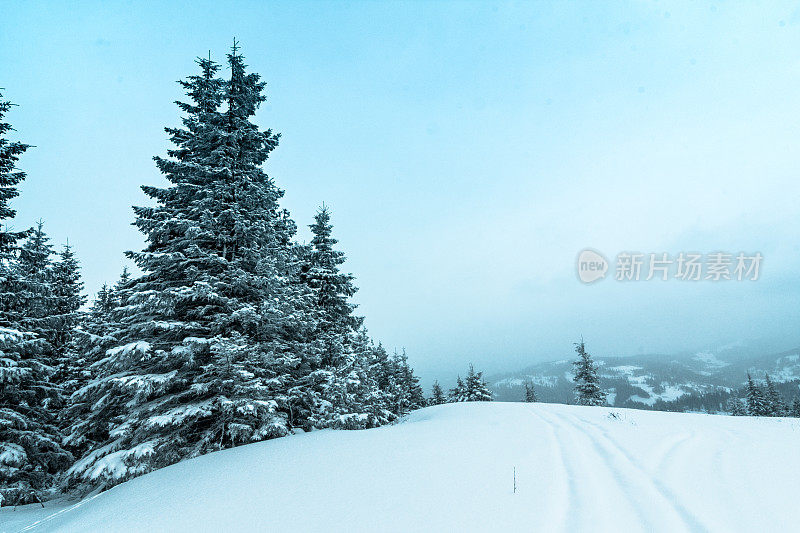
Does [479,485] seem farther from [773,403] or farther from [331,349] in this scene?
[773,403]

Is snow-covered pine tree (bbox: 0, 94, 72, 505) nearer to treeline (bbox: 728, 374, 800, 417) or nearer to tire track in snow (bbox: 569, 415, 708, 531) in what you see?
tire track in snow (bbox: 569, 415, 708, 531)

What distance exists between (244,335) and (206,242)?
10.7ft

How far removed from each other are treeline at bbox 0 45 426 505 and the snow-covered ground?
187cm

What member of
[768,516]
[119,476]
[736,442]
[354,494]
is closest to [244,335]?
[119,476]

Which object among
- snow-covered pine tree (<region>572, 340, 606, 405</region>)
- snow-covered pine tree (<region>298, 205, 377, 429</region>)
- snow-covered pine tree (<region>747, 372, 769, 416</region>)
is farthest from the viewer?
snow-covered pine tree (<region>747, 372, 769, 416</region>)

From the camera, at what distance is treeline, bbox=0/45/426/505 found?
896cm

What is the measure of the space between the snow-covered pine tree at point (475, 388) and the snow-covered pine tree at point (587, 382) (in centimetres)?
893

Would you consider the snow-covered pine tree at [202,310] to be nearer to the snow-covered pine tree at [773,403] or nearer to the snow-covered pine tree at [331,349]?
the snow-covered pine tree at [331,349]

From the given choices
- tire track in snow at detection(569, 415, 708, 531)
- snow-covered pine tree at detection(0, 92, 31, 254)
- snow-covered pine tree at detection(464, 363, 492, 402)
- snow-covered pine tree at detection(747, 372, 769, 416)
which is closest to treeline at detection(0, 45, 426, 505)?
snow-covered pine tree at detection(0, 92, 31, 254)

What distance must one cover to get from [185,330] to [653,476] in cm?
1064

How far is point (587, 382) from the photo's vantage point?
33.8 m

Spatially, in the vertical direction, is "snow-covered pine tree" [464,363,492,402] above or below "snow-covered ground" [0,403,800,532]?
below

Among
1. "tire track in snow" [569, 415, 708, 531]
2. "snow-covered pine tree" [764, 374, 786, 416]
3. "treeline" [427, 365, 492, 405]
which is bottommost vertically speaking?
"snow-covered pine tree" [764, 374, 786, 416]

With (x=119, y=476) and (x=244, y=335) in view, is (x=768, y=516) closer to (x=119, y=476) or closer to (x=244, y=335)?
(x=244, y=335)
